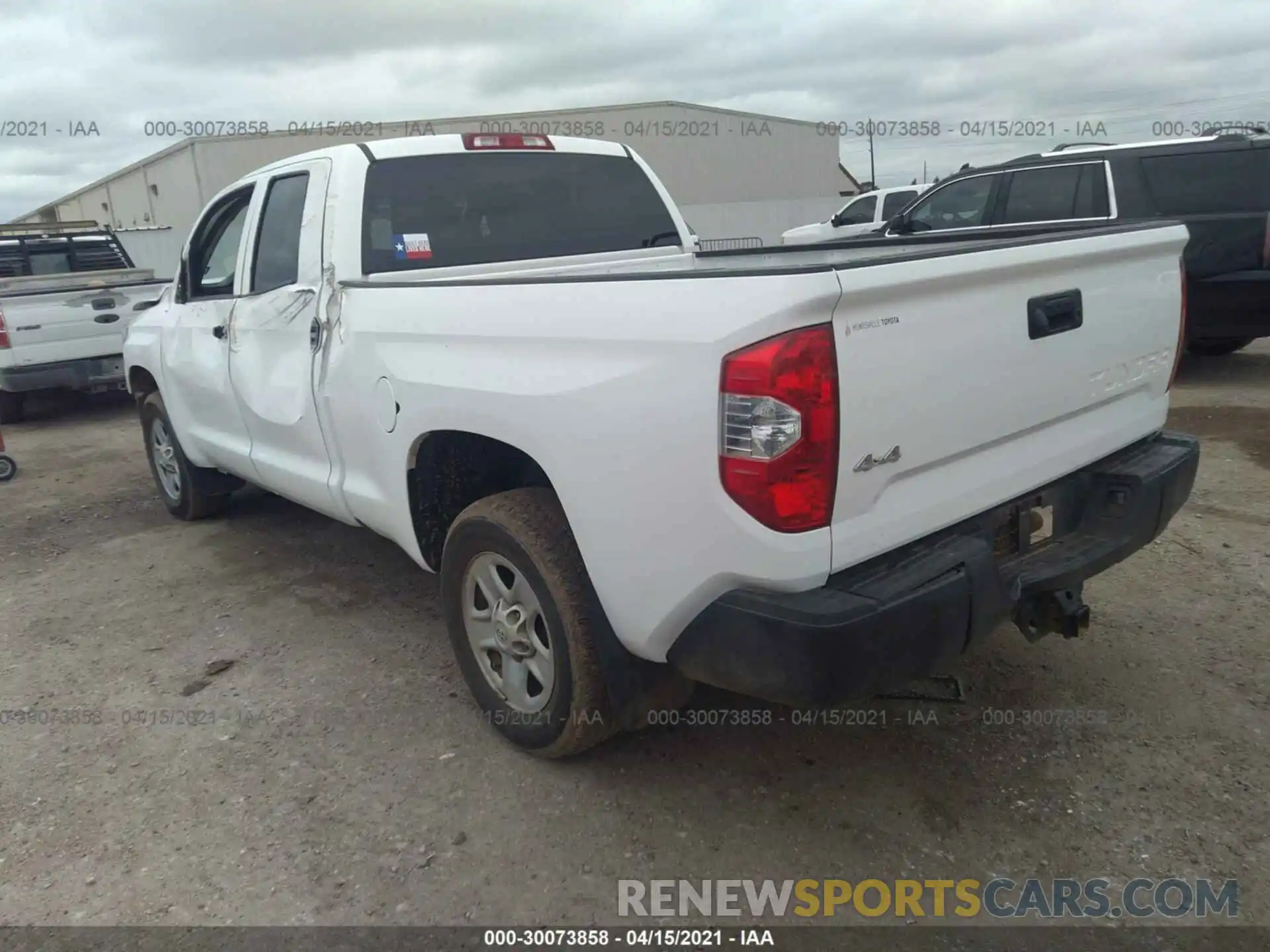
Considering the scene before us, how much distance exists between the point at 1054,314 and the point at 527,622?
5.64ft

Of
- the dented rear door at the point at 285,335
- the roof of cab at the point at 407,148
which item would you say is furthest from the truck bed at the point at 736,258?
the roof of cab at the point at 407,148

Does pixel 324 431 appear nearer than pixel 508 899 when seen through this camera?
No

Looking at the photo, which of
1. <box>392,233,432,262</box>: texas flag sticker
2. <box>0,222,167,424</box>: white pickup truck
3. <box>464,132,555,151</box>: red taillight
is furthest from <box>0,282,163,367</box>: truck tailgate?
<box>392,233,432,262</box>: texas flag sticker

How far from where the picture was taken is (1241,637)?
3594mm

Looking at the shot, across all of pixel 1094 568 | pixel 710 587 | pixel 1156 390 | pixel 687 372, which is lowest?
pixel 1094 568

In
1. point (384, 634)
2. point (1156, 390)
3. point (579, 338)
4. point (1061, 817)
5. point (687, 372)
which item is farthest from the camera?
point (384, 634)

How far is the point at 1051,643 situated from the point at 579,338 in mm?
2309

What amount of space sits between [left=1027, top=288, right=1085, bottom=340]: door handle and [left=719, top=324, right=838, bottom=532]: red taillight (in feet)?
2.46

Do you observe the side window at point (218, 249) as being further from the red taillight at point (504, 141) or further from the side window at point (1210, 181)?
the side window at point (1210, 181)

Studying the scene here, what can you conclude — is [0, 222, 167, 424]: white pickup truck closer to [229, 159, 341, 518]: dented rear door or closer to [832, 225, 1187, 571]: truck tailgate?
[229, 159, 341, 518]: dented rear door

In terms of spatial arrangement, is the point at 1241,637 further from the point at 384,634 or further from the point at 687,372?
the point at 384,634

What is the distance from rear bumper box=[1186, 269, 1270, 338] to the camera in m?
7.32

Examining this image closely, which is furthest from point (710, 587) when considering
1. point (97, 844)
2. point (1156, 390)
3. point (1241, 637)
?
point (1241, 637)

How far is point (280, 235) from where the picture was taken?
13.4 ft
